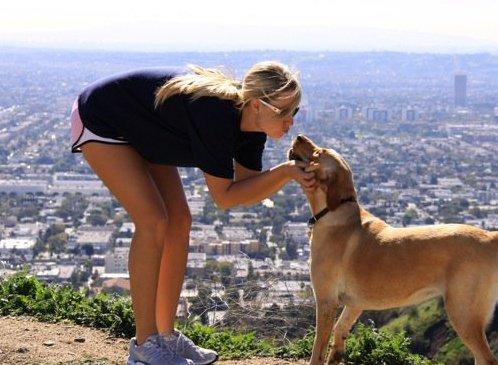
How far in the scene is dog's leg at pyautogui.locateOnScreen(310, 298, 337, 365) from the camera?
484 cm

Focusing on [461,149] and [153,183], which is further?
[461,149]

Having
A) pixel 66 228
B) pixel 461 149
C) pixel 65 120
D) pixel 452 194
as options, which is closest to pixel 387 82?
pixel 461 149

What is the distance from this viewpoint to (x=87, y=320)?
244 inches

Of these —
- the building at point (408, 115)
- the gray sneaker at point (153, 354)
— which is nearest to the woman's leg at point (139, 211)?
the gray sneaker at point (153, 354)

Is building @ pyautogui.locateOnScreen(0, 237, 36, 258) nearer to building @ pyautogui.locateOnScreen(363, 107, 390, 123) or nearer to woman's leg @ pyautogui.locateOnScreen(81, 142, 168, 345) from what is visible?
A: woman's leg @ pyautogui.locateOnScreen(81, 142, 168, 345)

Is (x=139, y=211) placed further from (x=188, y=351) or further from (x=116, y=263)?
(x=116, y=263)

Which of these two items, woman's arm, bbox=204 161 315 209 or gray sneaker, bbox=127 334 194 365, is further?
gray sneaker, bbox=127 334 194 365

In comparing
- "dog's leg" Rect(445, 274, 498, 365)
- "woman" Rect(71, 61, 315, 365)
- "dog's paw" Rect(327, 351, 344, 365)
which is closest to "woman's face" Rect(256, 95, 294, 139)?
"woman" Rect(71, 61, 315, 365)

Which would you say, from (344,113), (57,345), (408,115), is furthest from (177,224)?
(408,115)

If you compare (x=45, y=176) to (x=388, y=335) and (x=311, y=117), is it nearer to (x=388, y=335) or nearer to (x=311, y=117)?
(x=311, y=117)

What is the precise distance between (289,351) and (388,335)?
2.18ft

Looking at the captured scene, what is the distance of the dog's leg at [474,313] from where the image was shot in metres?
4.49

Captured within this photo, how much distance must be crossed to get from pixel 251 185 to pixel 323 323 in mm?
904

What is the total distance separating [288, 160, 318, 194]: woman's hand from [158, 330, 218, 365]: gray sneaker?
113 centimetres
